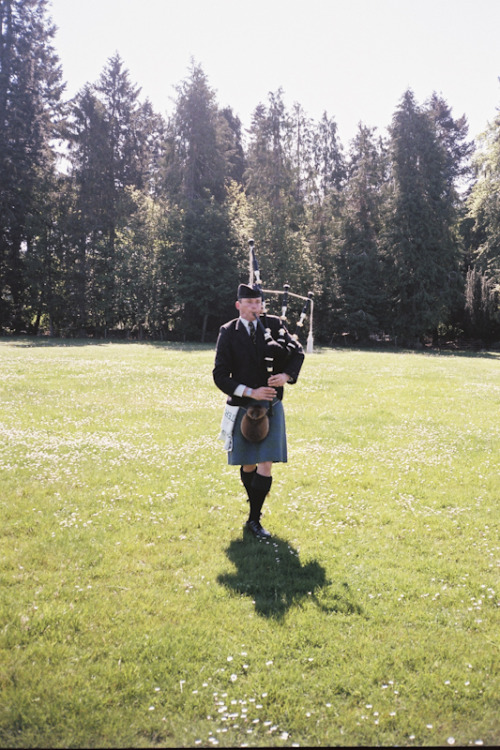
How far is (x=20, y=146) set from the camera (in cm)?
3953

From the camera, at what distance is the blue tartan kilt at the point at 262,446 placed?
17.5 feet

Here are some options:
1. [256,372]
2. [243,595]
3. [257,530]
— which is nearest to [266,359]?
[256,372]

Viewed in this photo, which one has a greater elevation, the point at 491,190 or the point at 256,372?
the point at 491,190

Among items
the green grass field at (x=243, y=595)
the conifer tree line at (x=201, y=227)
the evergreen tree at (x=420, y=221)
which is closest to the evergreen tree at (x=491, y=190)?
the conifer tree line at (x=201, y=227)

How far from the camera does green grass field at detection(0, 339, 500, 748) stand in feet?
9.84

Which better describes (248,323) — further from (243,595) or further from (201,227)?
(201,227)

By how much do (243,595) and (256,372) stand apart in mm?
2172

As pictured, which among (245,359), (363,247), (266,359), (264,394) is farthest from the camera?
(363,247)

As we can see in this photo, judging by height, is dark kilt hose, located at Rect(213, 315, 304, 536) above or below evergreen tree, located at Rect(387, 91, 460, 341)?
below

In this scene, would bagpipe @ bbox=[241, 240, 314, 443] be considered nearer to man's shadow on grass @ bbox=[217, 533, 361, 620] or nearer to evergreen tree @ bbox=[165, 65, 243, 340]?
man's shadow on grass @ bbox=[217, 533, 361, 620]

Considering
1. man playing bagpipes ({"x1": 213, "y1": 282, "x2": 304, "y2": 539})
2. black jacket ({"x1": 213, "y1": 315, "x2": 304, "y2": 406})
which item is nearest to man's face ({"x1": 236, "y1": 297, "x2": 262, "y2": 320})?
man playing bagpipes ({"x1": 213, "y1": 282, "x2": 304, "y2": 539})

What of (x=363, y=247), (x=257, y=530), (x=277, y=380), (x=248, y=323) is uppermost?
(x=363, y=247)

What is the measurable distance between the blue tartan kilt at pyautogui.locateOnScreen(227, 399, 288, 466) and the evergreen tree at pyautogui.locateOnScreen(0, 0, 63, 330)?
3823cm

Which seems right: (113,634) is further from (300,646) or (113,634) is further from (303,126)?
(303,126)
